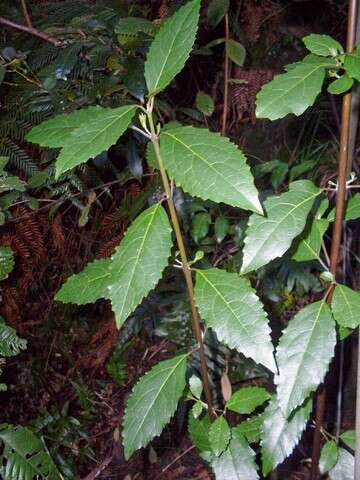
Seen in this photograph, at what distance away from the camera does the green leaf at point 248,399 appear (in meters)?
0.93

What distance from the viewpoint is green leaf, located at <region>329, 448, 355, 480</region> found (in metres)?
0.99

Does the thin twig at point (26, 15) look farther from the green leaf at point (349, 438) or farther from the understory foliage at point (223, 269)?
the green leaf at point (349, 438)

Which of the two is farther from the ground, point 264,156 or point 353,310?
point 353,310

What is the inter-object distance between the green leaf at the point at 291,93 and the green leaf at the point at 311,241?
0.91ft

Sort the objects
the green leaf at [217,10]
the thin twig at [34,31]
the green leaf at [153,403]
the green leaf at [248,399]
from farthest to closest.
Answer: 1. the green leaf at [217,10]
2. the thin twig at [34,31]
3. the green leaf at [248,399]
4. the green leaf at [153,403]

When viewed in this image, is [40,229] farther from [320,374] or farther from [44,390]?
[320,374]

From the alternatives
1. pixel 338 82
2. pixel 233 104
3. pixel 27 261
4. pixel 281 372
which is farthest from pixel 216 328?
pixel 233 104

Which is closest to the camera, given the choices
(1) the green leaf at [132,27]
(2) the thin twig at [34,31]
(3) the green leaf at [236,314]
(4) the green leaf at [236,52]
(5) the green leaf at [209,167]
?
(5) the green leaf at [209,167]

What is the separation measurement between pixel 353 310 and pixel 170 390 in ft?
1.05

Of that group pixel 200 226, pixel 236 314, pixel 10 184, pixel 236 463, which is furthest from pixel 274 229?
pixel 200 226

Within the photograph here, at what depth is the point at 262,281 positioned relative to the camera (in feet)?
6.43

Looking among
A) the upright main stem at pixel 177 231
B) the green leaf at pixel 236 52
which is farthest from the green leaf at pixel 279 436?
the green leaf at pixel 236 52

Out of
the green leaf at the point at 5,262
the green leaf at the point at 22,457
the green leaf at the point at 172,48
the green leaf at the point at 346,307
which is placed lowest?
the green leaf at the point at 22,457

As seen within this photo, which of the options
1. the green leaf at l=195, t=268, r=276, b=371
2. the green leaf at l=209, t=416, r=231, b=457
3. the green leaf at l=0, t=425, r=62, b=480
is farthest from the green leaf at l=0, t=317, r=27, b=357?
the green leaf at l=195, t=268, r=276, b=371
